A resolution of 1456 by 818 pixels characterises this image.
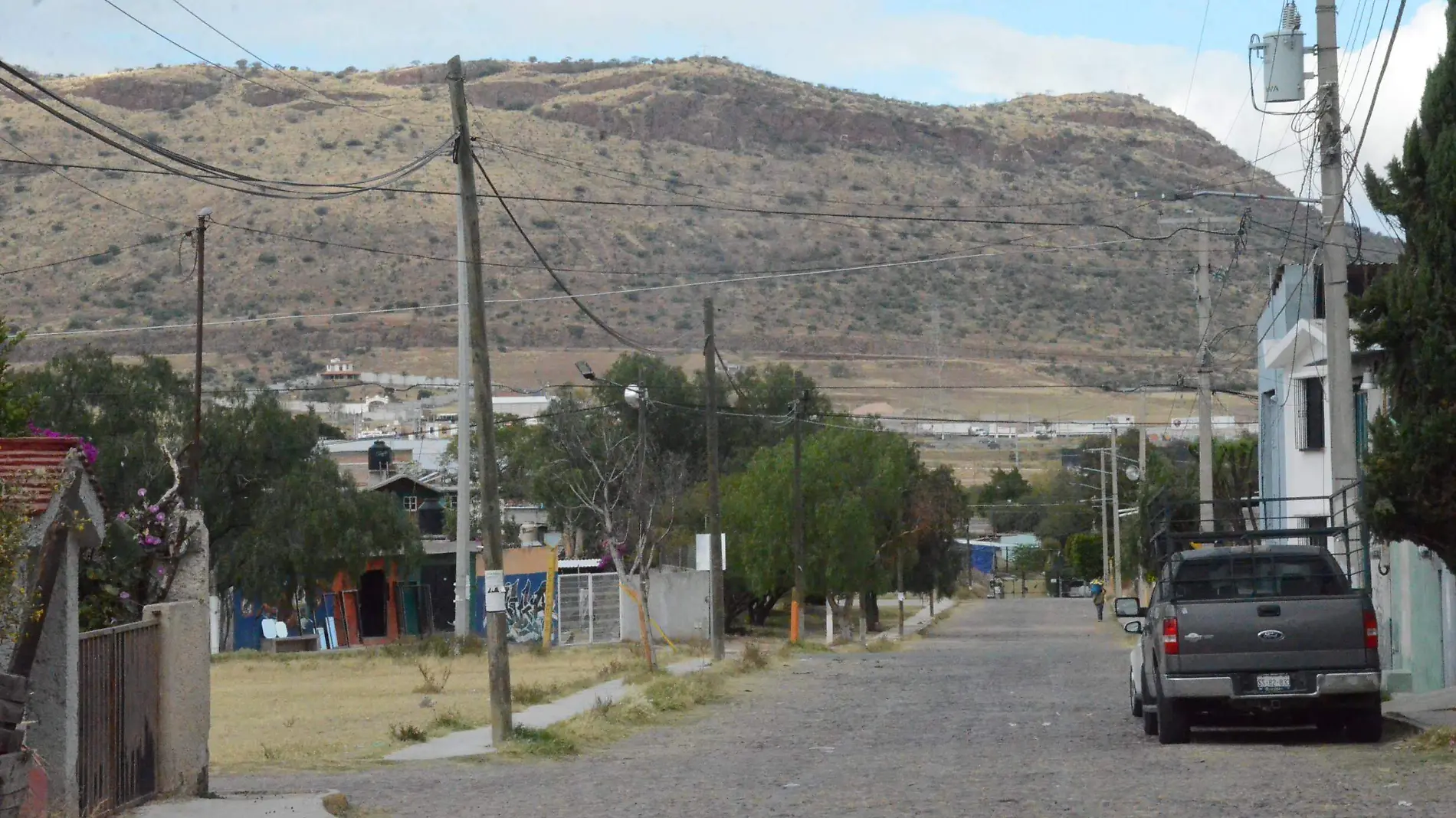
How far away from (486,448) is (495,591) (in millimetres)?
1722

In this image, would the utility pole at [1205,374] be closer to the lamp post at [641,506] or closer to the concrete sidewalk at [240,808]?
the lamp post at [641,506]

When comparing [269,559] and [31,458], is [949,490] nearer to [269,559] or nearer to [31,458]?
[269,559]

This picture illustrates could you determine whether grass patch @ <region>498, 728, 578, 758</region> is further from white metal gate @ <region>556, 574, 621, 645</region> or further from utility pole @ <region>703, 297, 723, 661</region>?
white metal gate @ <region>556, 574, 621, 645</region>

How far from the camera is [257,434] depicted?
173 ft

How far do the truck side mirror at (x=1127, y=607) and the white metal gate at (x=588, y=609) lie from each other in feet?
101

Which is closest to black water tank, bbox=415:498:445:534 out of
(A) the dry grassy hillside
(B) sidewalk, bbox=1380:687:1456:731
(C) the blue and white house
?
(A) the dry grassy hillside

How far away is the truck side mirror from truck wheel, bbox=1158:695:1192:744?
1.83 m

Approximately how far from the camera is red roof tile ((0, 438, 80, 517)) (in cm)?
1111

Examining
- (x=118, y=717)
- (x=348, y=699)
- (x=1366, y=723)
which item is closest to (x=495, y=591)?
(x=118, y=717)

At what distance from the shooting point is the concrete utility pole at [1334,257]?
64.6 feet

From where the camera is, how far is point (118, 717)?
12508mm

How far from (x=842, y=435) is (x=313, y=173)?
75.6 metres

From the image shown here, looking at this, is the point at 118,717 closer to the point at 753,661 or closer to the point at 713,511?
the point at 753,661

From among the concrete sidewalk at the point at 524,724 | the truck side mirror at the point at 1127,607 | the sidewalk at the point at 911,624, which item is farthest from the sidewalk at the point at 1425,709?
the sidewalk at the point at 911,624
